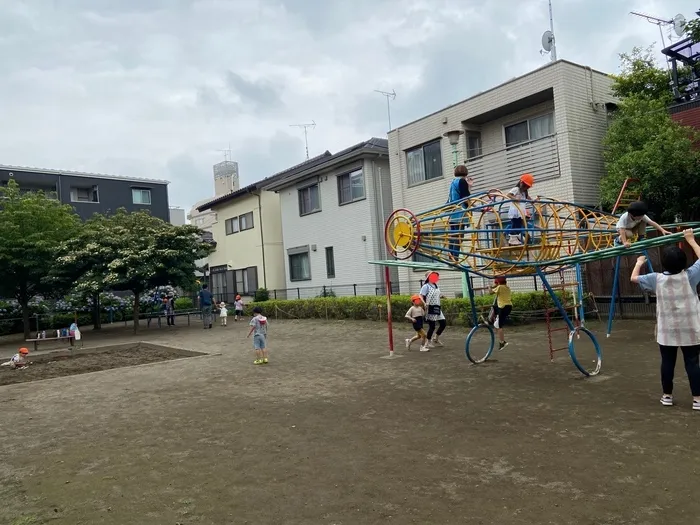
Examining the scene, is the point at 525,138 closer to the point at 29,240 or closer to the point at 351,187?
the point at 351,187

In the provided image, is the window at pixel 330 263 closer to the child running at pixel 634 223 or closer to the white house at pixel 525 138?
the white house at pixel 525 138

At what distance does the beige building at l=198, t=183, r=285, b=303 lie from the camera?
30391mm

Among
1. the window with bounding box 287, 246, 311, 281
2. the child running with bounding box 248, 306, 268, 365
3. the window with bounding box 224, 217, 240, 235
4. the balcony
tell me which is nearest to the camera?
the child running with bounding box 248, 306, 268, 365

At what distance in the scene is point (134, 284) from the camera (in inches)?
826

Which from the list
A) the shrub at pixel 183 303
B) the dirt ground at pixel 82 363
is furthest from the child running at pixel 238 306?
the dirt ground at pixel 82 363

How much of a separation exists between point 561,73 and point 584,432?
13.5 metres

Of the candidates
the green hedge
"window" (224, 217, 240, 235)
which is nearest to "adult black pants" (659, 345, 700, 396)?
the green hedge

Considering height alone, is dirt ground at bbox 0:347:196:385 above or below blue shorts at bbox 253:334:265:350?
below

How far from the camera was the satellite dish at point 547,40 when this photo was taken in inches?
757

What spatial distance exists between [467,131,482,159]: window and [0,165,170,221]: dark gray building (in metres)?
26.5

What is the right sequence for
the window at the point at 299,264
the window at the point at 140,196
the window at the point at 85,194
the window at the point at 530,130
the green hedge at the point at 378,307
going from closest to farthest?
the green hedge at the point at 378,307, the window at the point at 530,130, the window at the point at 299,264, the window at the point at 85,194, the window at the point at 140,196

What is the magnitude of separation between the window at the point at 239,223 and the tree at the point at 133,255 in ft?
28.8

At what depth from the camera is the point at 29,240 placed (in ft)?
66.6

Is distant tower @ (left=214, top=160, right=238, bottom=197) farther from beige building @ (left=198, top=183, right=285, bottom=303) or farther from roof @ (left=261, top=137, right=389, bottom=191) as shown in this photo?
roof @ (left=261, top=137, right=389, bottom=191)
